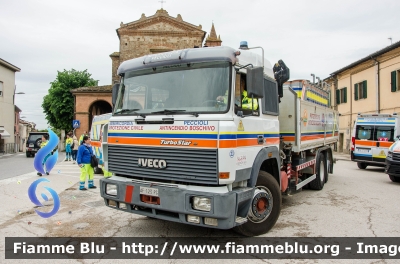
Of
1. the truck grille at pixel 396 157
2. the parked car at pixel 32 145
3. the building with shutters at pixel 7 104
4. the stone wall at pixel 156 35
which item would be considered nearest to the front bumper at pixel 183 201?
the truck grille at pixel 396 157

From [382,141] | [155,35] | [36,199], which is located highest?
[155,35]

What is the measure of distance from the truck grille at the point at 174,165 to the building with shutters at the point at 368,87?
46.7 feet

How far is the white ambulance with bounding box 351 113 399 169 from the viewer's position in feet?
45.7

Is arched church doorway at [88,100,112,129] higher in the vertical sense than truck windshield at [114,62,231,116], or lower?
higher

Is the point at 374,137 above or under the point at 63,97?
under

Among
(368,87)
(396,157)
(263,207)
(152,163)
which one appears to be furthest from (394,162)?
(368,87)

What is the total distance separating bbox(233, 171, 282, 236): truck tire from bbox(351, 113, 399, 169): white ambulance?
34.9 feet

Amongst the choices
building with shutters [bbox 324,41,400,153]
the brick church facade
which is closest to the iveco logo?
building with shutters [bbox 324,41,400,153]

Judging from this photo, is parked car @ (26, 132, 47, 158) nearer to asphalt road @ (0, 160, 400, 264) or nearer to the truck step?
asphalt road @ (0, 160, 400, 264)

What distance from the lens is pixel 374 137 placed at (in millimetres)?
14367

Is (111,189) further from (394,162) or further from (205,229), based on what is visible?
(394,162)

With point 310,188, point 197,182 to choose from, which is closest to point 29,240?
point 197,182

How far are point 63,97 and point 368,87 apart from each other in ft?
98.7

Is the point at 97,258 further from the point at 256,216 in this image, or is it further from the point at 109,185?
the point at 256,216
